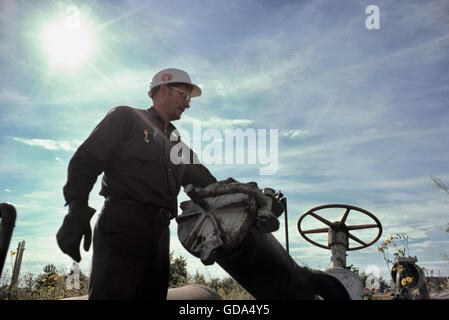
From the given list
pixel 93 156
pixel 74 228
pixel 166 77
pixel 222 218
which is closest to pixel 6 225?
pixel 74 228

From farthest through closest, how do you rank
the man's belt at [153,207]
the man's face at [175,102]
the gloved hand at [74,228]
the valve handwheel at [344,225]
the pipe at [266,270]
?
the valve handwheel at [344,225], the man's face at [175,102], the pipe at [266,270], the man's belt at [153,207], the gloved hand at [74,228]

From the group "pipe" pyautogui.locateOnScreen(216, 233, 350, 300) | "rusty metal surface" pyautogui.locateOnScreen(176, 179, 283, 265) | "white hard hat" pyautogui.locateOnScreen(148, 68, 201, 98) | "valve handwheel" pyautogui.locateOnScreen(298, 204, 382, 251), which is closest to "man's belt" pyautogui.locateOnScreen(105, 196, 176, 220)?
"rusty metal surface" pyautogui.locateOnScreen(176, 179, 283, 265)

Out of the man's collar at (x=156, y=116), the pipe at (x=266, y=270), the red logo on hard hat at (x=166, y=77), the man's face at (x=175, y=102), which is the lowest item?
the pipe at (x=266, y=270)

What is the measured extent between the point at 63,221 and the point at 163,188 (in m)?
0.80

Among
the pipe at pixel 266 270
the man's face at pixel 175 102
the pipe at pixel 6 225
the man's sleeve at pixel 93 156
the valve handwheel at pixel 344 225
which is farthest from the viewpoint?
the valve handwheel at pixel 344 225

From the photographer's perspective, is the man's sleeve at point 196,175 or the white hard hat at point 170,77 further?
the man's sleeve at point 196,175

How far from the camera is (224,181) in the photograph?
2.87 meters

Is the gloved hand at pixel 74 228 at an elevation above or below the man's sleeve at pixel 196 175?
below

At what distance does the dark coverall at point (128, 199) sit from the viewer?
8.17ft

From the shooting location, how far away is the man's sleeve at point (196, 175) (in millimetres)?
3648

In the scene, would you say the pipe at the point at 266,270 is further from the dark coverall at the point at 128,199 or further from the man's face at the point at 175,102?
the man's face at the point at 175,102

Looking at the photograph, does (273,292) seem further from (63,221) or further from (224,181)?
(63,221)

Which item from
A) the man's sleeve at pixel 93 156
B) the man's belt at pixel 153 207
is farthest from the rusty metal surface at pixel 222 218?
the man's sleeve at pixel 93 156
